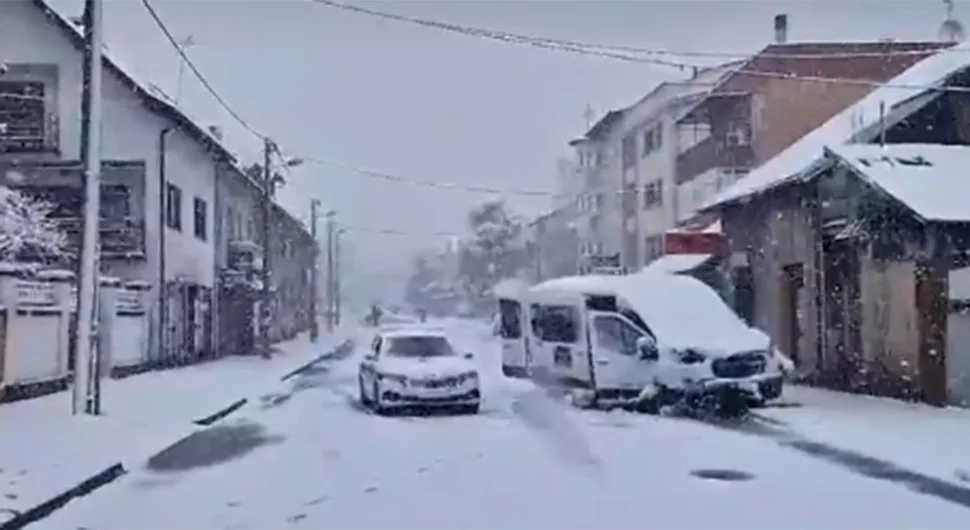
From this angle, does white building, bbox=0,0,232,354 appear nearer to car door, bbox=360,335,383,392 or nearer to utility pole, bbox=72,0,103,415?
car door, bbox=360,335,383,392

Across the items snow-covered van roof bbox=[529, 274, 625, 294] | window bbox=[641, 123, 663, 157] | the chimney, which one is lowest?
snow-covered van roof bbox=[529, 274, 625, 294]

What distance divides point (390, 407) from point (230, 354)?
27833 millimetres

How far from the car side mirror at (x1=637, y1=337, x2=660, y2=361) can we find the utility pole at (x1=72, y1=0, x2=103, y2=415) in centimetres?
869

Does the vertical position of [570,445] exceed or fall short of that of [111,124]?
it falls short

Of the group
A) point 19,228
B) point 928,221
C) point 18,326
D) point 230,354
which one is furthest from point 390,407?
point 230,354

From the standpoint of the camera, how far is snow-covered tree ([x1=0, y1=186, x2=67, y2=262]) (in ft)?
101

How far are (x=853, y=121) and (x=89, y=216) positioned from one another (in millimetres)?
17647

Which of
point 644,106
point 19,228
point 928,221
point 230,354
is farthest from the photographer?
point 644,106

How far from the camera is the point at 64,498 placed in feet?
40.8

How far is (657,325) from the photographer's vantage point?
2392 cm

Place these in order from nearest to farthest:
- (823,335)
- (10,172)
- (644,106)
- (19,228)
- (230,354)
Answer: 1. (823,335)
2. (19,228)
3. (10,172)
4. (230,354)
5. (644,106)

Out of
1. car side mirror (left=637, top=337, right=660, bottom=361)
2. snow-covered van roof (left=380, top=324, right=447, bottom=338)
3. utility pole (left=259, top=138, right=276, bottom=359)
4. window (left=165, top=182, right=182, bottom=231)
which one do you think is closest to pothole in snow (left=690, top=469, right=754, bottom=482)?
car side mirror (left=637, top=337, right=660, bottom=361)

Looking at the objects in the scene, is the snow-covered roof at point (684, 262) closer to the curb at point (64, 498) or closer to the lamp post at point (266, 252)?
the lamp post at point (266, 252)

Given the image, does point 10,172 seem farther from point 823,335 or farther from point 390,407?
point 823,335
